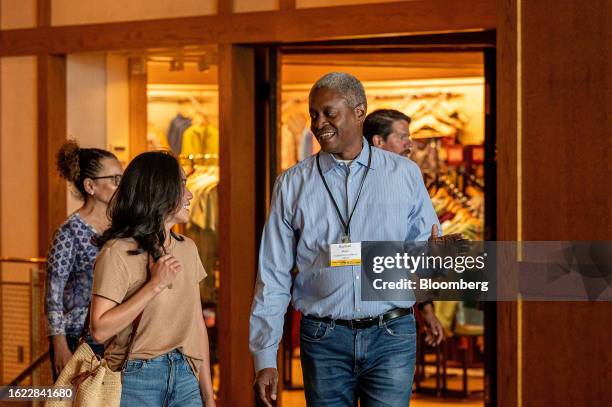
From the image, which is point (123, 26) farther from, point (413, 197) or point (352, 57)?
point (413, 197)

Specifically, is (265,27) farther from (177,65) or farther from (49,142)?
(49,142)

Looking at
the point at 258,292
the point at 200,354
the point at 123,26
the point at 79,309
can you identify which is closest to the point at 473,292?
the point at 258,292

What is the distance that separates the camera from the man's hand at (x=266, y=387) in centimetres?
334

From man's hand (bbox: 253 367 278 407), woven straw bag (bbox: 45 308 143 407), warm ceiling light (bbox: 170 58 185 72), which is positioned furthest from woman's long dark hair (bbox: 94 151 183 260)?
warm ceiling light (bbox: 170 58 185 72)

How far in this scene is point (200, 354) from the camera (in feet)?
10.7

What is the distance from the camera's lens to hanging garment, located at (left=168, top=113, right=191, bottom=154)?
751 cm

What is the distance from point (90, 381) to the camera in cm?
312

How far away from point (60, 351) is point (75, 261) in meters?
0.37

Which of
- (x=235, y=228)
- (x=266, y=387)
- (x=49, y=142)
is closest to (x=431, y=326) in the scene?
(x=266, y=387)

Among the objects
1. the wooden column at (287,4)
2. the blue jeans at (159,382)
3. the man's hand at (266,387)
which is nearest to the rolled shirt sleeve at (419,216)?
the man's hand at (266,387)

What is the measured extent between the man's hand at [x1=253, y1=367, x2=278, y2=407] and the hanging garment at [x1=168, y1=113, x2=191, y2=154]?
4.26m

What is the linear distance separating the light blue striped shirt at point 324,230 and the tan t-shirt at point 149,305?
1.01 ft

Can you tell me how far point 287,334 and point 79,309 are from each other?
8.62 ft

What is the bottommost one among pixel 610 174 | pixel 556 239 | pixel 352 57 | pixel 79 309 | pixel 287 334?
pixel 287 334
